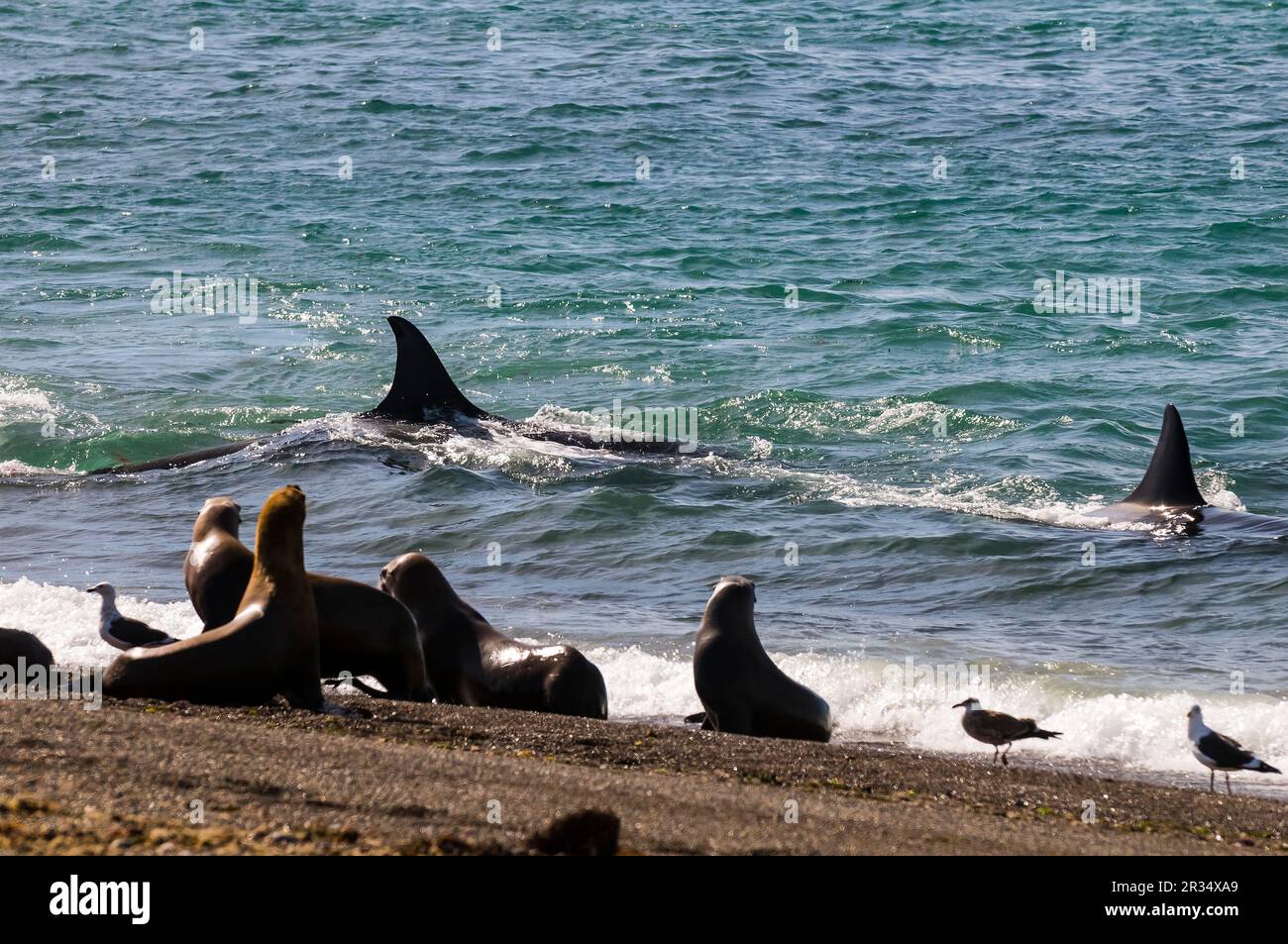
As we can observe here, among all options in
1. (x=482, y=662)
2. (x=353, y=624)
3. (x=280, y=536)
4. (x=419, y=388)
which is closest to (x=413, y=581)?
(x=482, y=662)

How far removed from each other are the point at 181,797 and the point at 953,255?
20691 mm

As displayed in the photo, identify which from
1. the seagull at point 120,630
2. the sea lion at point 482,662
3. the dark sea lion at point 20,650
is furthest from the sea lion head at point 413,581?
the dark sea lion at point 20,650

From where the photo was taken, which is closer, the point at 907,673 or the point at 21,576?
the point at 907,673

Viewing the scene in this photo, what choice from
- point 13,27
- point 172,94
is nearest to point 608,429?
point 172,94

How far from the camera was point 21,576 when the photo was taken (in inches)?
444

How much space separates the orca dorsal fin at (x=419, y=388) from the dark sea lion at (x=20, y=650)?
778cm

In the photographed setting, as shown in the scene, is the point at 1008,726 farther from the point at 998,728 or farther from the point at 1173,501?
the point at 1173,501

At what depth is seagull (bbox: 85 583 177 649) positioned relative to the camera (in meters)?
8.66

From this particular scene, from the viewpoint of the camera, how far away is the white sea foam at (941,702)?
791cm

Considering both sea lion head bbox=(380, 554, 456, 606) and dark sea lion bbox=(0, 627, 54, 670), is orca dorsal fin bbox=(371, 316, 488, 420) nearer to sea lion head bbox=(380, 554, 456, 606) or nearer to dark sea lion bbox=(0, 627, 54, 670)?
sea lion head bbox=(380, 554, 456, 606)

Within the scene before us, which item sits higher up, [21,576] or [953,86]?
[953,86]

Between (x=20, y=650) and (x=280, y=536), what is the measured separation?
1890 mm

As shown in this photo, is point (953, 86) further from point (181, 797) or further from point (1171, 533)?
point (181, 797)

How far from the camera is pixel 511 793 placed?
16.9 feet
